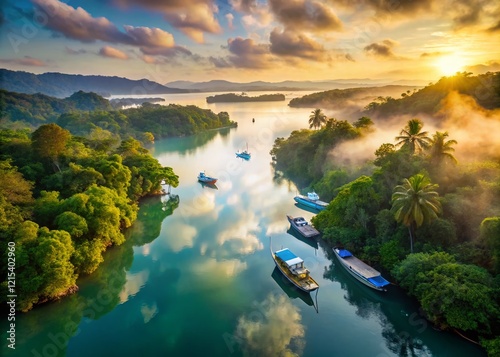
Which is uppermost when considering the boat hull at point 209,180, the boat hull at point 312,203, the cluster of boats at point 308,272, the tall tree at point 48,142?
the tall tree at point 48,142

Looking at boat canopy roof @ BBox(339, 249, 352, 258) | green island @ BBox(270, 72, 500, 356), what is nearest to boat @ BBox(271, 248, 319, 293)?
boat canopy roof @ BBox(339, 249, 352, 258)

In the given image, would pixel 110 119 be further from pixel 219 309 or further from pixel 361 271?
pixel 361 271

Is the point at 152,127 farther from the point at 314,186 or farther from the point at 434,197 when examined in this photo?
the point at 434,197

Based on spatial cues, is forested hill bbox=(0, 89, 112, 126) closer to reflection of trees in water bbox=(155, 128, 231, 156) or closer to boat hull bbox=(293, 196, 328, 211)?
reflection of trees in water bbox=(155, 128, 231, 156)

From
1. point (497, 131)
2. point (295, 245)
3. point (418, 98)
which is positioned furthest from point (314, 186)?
point (418, 98)

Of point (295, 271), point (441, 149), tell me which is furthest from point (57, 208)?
point (441, 149)

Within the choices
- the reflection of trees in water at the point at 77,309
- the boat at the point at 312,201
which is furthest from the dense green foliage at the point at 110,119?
the boat at the point at 312,201

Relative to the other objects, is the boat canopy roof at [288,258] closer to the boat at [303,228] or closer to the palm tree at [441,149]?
the boat at [303,228]
